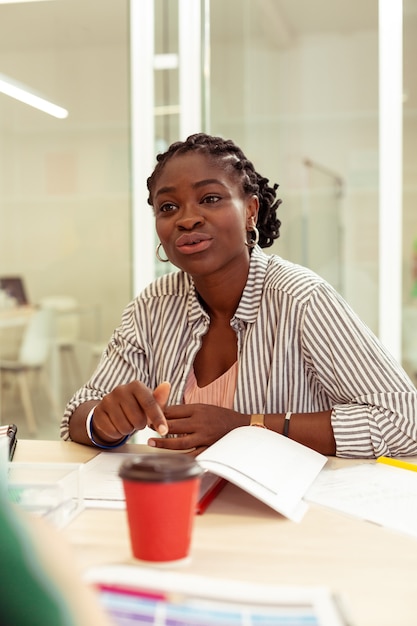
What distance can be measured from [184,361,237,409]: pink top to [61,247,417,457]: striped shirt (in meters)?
0.03

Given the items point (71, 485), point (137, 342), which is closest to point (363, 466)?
point (71, 485)

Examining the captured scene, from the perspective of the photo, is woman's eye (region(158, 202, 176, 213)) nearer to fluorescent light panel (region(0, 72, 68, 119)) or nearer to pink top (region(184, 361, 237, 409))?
pink top (region(184, 361, 237, 409))

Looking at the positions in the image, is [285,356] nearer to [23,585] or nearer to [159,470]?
[159,470]

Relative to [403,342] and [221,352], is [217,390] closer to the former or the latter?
[221,352]

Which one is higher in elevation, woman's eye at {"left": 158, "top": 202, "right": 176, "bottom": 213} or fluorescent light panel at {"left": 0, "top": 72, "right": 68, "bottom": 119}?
fluorescent light panel at {"left": 0, "top": 72, "right": 68, "bottom": 119}

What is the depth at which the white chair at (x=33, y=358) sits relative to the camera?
3.51 m

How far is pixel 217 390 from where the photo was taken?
1.69 metres

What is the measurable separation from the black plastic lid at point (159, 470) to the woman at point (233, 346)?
550 mm

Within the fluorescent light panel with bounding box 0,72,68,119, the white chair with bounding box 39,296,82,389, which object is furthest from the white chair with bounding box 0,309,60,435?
the fluorescent light panel with bounding box 0,72,68,119

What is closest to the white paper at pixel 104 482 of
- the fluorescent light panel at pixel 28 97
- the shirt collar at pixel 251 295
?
the shirt collar at pixel 251 295

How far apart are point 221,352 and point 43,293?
6.28 feet

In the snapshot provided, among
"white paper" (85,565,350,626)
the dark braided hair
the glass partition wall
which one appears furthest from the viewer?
the glass partition wall

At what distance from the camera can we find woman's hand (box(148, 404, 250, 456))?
136 centimetres

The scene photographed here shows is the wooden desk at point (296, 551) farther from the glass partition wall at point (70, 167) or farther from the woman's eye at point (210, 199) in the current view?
the glass partition wall at point (70, 167)
